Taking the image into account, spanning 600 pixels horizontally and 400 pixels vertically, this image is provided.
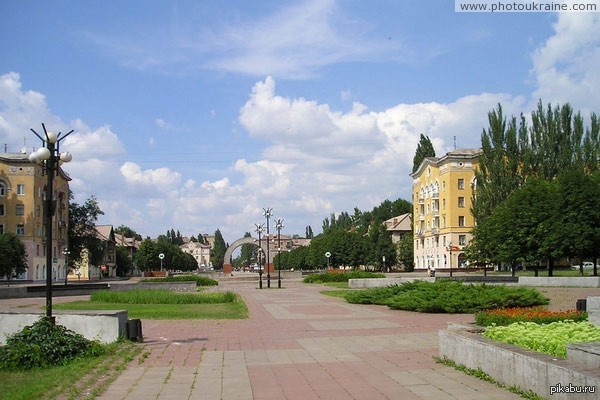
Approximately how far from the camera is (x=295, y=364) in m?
11.0

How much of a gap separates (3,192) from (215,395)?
7644 cm

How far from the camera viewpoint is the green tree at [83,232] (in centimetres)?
9238

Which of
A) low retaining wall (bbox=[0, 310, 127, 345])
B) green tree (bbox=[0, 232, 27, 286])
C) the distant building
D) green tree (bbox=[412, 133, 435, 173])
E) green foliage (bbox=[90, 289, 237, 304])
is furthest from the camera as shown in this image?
the distant building

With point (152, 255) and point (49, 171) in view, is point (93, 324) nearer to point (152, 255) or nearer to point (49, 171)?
point (49, 171)

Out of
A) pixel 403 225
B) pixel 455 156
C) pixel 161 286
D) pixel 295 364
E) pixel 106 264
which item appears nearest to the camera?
pixel 295 364

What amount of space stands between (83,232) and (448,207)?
54.2 m

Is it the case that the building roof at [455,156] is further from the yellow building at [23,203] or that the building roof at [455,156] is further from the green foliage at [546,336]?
the green foliage at [546,336]

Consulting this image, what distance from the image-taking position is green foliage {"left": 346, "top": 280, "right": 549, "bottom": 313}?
2077cm

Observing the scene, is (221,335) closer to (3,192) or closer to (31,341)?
(31,341)

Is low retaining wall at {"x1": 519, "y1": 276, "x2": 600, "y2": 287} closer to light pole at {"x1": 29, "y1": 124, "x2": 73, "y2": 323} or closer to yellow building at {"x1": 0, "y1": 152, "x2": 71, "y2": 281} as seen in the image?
light pole at {"x1": 29, "y1": 124, "x2": 73, "y2": 323}

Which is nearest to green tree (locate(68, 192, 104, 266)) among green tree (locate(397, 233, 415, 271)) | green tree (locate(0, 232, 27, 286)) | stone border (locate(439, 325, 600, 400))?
green tree (locate(0, 232, 27, 286))

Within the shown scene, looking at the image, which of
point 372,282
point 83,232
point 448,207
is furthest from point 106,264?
point 372,282

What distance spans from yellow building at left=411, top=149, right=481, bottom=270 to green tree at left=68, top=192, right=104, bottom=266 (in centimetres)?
4982

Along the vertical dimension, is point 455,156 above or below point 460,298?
above
